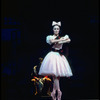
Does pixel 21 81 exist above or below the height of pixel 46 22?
below

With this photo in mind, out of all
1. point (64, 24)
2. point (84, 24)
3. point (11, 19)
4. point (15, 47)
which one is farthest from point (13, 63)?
point (84, 24)

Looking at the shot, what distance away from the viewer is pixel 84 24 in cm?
489

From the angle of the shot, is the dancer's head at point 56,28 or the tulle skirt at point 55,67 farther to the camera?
the dancer's head at point 56,28

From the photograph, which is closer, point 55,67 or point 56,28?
point 55,67

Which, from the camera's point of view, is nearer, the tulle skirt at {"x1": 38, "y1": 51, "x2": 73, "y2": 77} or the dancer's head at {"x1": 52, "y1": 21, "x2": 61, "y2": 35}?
the tulle skirt at {"x1": 38, "y1": 51, "x2": 73, "y2": 77}

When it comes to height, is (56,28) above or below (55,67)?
above

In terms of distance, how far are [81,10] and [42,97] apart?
185cm

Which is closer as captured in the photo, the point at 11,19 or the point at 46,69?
the point at 46,69

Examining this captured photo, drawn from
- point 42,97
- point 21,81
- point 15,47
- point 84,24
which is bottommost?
point 42,97

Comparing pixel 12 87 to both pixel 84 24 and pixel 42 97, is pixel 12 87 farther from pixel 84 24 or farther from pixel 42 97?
pixel 84 24

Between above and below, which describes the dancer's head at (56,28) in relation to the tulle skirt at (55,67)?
above

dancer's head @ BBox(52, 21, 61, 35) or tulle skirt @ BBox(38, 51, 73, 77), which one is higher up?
dancer's head @ BBox(52, 21, 61, 35)

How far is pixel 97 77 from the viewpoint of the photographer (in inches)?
193

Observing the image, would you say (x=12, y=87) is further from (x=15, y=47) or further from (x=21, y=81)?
(x=15, y=47)
